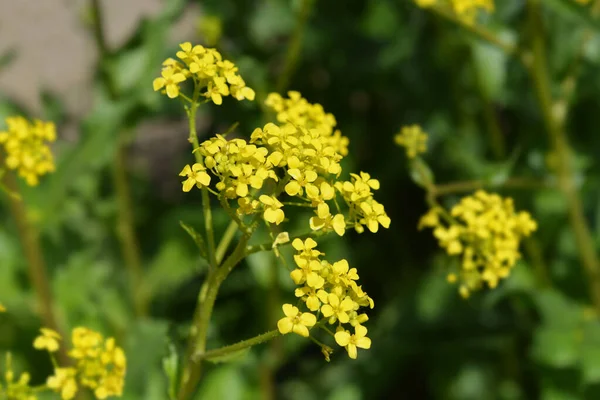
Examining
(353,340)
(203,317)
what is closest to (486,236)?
→ (353,340)

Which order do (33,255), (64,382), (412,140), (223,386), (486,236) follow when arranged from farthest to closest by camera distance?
1. (223,386)
2. (33,255)
3. (412,140)
4. (486,236)
5. (64,382)

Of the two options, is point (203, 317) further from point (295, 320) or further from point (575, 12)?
point (575, 12)

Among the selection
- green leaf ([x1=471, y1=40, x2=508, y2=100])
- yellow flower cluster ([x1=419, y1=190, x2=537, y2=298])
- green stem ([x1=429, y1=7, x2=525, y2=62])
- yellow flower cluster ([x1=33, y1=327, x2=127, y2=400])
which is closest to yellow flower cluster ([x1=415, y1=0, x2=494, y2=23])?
green stem ([x1=429, y1=7, x2=525, y2=62])

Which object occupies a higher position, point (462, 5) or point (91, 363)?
point (462, 5)

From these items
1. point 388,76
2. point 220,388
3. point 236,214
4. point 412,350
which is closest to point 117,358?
point 236,214

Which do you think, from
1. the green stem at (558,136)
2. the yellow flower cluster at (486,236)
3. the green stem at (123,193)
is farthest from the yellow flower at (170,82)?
the green stem at (558,136)

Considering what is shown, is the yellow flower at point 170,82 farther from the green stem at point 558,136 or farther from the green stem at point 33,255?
the green stem at point 558,136
